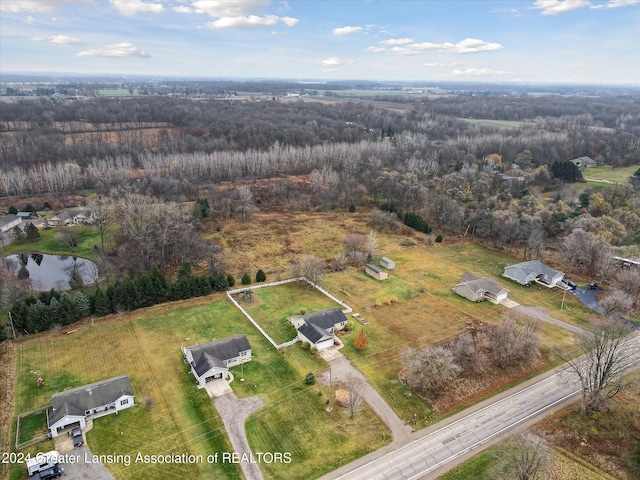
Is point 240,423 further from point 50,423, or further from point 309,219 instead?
point 309,219

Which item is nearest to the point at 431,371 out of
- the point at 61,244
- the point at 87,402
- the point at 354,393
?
the point at 354,393

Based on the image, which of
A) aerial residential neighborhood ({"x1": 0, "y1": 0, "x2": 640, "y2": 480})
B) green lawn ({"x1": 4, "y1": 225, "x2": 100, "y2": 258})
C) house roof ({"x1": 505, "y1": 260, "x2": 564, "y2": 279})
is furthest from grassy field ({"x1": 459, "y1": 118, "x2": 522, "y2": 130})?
green lawn ({"x1": 4, "y1": 225, "x2": 100, "y2": 258})

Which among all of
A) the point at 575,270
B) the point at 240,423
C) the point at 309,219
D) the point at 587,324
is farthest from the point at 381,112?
the point at 240,423

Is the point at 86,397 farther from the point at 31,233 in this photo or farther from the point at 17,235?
the point at 17,235

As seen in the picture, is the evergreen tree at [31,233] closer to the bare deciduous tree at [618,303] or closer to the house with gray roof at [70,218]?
the house with gray roof at [70,218]

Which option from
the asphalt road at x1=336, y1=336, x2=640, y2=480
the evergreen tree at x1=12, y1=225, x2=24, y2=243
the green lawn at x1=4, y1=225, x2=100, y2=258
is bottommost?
the asphalt road at x1=336, y1=336, x2=640, y2=480

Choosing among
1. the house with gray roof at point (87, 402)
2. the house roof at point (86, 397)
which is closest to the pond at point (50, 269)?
the house roof at point (86, 397)

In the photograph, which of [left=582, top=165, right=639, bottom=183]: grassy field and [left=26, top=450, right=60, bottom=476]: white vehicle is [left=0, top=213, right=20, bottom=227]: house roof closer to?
[left=26, top=450, right=60, bottom=476]: white vehicle
